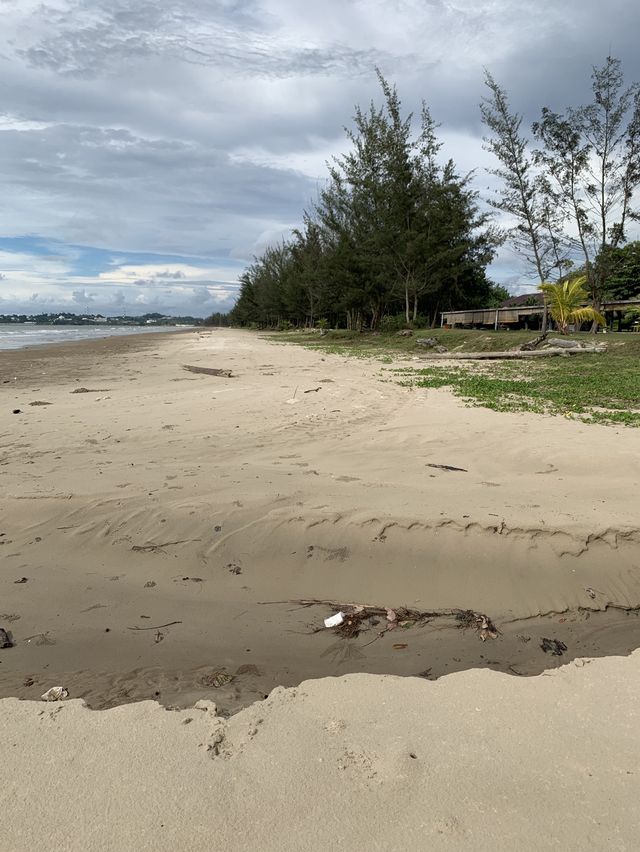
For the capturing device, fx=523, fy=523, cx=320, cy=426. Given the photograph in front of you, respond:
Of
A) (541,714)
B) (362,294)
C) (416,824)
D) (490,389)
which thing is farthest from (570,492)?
(362,294)

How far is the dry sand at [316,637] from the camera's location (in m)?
1.66

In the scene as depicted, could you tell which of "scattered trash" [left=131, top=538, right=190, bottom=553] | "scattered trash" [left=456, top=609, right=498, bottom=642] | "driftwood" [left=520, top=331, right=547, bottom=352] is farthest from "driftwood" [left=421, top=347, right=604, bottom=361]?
"scattered trash" [left=456, top=609, right=498, bottom=642]

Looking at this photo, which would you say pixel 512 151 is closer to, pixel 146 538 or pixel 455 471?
pixel 455 471

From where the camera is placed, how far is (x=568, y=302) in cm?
1989

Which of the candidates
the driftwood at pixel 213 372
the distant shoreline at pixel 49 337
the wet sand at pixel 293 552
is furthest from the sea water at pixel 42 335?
the wet sand at pixel 293 552

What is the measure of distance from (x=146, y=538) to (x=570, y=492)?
10.8 ft

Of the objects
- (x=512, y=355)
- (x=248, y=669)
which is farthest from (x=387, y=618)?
(x=512, y=355)

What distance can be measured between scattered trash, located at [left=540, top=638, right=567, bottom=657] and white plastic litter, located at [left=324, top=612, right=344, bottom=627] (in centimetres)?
104

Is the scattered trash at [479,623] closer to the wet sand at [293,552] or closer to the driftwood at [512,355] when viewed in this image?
the wet sand at [293,552]

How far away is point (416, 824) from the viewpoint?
1.59 metres

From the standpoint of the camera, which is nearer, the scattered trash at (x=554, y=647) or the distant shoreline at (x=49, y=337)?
the scattered trash at (x=554, y=647)

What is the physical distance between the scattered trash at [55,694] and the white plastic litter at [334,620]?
4.18ft

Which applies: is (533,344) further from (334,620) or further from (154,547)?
(334,620)

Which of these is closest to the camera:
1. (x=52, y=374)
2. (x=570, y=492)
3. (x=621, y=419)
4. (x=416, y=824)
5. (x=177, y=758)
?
(x=416, y=824)
